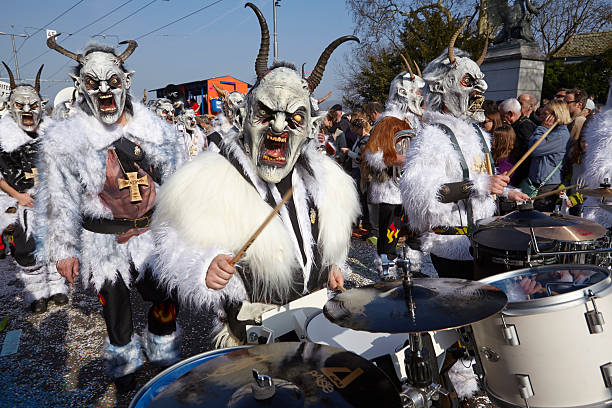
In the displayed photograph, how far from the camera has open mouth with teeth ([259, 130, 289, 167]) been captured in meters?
2.10

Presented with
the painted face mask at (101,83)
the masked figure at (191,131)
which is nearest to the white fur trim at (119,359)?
the painted face mask at (101,83)

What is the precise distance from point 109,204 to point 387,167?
321 centimetres

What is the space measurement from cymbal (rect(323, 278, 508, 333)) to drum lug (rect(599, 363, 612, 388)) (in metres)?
0.51

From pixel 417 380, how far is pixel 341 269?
0.98 m

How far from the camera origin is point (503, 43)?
11.1m

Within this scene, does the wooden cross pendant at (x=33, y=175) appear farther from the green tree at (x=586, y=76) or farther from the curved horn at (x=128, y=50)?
the green tree at (x=586, y=76)

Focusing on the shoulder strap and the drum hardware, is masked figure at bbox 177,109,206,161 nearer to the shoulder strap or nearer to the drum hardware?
the shoulder strap

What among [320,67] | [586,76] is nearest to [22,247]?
[320,67]

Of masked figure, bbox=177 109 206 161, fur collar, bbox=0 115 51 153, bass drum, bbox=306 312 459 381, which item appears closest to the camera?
bass drum, bbox=306 312 459 381

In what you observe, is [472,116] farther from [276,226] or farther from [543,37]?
[543,37]

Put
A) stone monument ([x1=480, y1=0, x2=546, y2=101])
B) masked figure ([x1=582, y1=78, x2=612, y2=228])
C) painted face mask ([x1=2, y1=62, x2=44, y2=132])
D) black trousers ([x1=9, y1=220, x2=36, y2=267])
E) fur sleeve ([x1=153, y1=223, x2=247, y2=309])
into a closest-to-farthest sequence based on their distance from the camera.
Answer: fur sleeve ([x1=153, y1=223, x2=247, y2=309]) → masked figure ([x1=582, y1=78, x2=612, y2=228]) → painted face mask ([x1=2, y1=62, x2=44, y2=132]) → black trousers ([x1=9, y1=220, x2=36, y2=267]) → stone monument ([x1=480, y1=0, x2=546, y2=101])

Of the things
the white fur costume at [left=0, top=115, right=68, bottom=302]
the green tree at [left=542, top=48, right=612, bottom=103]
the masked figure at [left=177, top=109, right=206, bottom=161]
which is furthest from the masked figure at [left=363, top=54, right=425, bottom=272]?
the green tree at [left=542, top=48, right=612, bottom=103]

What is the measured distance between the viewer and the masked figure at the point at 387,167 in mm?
4793

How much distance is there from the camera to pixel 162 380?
1.34 metres
